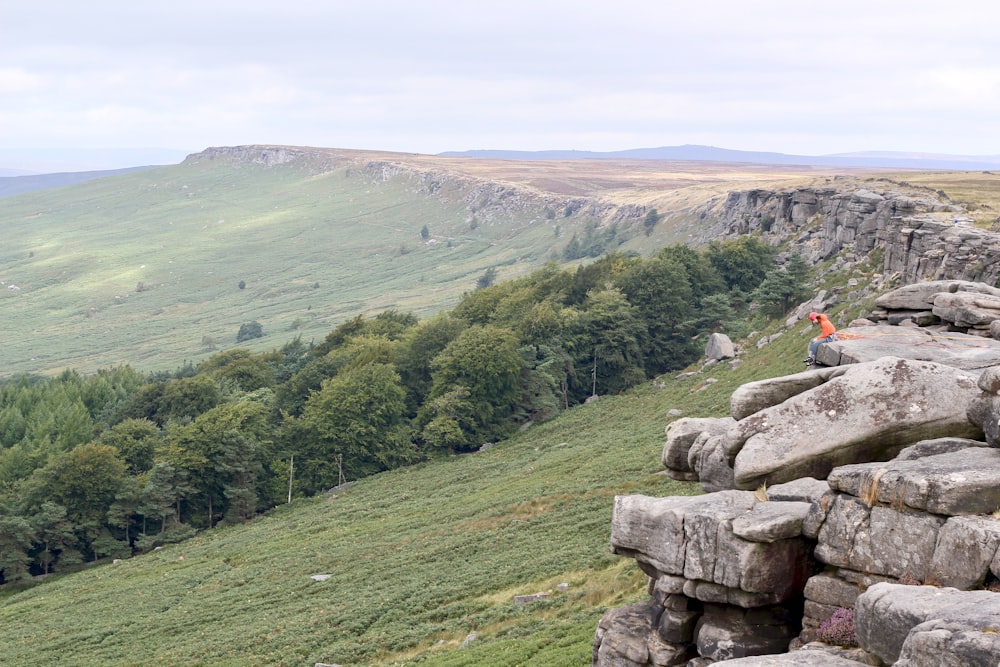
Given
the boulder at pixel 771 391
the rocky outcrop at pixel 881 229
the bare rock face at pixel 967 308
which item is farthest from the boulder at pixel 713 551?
the rocky outcrop at pixel 881 229

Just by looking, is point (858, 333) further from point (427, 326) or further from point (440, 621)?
point (427, 326)

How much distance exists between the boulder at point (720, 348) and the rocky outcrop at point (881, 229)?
57.5 ft

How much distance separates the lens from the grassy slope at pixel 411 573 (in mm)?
39531

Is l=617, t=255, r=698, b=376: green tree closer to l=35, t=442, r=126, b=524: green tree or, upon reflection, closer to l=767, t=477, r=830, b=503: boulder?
l=35, t=442, r=126, b=524: green tree

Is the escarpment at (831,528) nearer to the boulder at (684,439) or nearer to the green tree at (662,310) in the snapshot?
the boulder at (684,439)

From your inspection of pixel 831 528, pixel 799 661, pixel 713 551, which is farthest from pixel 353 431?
pixel 799 661

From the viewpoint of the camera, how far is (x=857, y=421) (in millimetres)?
22922

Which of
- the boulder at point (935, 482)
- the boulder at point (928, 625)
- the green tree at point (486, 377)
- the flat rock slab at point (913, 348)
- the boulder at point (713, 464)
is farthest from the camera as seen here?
the green tree at point (486, 377)

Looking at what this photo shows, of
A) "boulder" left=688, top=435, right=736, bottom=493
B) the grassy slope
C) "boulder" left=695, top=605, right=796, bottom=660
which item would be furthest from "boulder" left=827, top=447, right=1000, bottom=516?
the grassy slope

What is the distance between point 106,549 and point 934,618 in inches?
3565

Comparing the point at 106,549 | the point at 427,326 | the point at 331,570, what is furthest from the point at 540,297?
the point at 331,570

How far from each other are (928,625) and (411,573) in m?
41.1

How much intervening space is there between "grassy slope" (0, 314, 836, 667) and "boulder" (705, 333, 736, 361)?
4.25 metres

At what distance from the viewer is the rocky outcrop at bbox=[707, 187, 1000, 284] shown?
68125 mm
